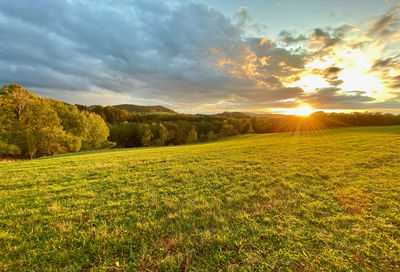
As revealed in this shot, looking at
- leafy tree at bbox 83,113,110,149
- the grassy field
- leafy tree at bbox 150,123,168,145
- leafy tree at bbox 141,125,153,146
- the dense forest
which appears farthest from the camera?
leafy tree at bbox 150,123,168,145

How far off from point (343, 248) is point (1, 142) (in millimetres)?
43750

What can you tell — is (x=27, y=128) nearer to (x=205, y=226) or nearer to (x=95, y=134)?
(x=95, y=134)

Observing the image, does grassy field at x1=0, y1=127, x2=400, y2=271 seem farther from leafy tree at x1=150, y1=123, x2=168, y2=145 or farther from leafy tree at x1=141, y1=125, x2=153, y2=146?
leafy tree at x1=150, y1=123, x2=168, y2=145

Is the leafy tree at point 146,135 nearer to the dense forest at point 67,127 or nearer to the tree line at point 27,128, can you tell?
the dense forest at point 67,127

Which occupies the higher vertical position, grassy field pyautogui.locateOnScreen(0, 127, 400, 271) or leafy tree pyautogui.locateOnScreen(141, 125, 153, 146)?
grassy field pyautogui.locateOnScreen(0, 127, 400, 271)

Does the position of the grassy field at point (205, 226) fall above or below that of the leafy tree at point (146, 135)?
above

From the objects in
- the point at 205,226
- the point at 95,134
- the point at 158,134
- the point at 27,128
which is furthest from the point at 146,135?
the point at 205,226

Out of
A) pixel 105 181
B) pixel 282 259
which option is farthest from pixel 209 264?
pixel 105 181

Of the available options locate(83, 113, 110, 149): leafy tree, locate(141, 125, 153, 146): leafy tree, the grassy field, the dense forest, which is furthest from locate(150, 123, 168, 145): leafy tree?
the grassy field

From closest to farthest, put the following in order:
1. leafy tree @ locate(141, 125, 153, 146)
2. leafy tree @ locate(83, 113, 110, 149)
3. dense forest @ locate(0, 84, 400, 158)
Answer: dense forest @ locate(0, 84, 400, 158) → leafy tree @ locate(83, 113, 110, 149) → leafy tree @ locate(141, 125, 153, 146)

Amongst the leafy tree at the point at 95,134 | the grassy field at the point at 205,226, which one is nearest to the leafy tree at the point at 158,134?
the leafy tree at the point at 95,134

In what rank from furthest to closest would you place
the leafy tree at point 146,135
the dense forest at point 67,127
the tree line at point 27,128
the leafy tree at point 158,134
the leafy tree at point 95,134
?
the leafy tree at point 158,134 < the leafy tree at point 146,135 < the leafy tree at point 95,134 < the dense forest at point 67,127 < the tree line at point 27,128

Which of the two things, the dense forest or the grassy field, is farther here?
the dense forest

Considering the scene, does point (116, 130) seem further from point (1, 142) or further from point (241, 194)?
point (241, 194)
